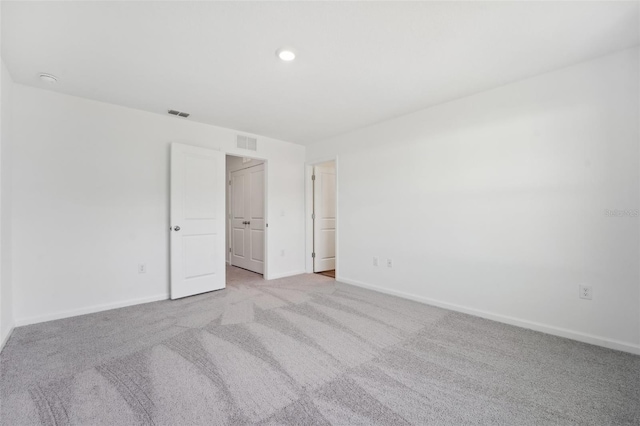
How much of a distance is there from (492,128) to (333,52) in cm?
184

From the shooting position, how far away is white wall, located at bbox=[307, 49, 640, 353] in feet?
7.13

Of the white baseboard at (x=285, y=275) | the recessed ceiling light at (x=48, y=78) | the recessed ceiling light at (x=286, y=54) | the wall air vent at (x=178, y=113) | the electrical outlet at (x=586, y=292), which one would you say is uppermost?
the recessed ceiling light at (x=286, y=54)

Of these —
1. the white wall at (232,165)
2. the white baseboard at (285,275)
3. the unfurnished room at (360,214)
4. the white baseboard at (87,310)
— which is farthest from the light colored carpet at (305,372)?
the white wall at (232,165)

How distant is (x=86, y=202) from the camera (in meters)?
2.97

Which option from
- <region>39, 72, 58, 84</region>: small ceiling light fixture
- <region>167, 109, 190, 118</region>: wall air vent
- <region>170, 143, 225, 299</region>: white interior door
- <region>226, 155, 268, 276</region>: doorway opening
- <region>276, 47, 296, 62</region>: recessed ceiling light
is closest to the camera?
<region>276, 47, 296, 62</region>: recessed ceiling light

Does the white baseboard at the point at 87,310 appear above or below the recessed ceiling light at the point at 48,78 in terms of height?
below

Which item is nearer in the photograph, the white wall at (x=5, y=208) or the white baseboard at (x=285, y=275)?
the white wall at (x=5, y=208)

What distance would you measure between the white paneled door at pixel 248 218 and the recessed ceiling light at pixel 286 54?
2843mm

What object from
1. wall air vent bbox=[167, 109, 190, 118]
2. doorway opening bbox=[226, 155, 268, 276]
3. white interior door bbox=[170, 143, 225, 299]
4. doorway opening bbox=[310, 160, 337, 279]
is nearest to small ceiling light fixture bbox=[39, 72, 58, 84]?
wall air vent bbox=[167, 109, 190, 118]

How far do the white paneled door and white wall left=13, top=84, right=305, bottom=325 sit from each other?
1.51m

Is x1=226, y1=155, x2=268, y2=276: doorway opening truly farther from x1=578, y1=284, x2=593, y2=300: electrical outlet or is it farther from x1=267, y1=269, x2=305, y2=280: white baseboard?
x1=578, y1=284, x2=593, y2=300: electrical outlet

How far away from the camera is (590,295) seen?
2281 mm

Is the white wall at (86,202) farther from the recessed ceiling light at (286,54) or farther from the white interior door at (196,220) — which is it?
the recessed ceiling light at (286,54)

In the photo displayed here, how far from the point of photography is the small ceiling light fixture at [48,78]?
2.48 meters
